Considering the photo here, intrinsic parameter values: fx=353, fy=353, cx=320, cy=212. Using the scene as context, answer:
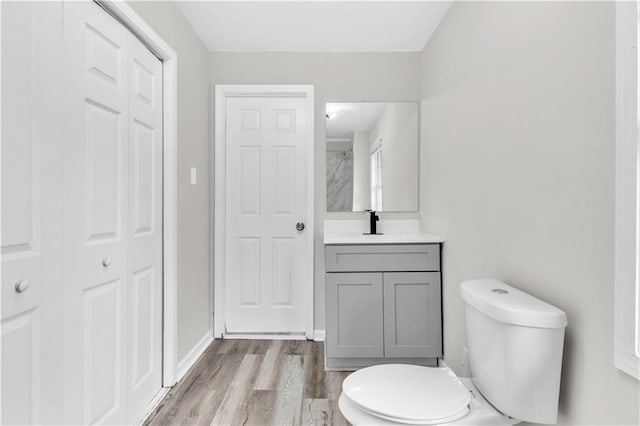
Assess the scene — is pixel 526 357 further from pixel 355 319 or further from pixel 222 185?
pixel 222 185

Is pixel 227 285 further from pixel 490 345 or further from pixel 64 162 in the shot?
pixel 490 345

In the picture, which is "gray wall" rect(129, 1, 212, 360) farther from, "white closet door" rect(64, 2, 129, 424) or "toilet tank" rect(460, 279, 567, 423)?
"toilet tank" rect(460, 279, 567, 423)

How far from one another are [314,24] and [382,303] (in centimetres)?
194

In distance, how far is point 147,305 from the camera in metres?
1.89

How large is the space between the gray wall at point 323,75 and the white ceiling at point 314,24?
6 centimetres

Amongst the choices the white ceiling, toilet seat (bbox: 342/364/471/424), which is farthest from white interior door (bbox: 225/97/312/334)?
toilet seat (bbox: 342/364/471/424)

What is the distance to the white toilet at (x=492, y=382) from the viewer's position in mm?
1073

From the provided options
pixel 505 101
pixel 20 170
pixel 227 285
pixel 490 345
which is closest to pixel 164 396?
pixel 227 285

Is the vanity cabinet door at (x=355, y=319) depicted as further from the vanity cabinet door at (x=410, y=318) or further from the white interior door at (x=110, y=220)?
the white interior door at (x=110, y=220)

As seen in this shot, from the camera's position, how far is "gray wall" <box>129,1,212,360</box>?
2.20m

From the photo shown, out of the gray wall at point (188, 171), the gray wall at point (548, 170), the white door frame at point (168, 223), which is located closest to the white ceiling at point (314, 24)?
the gray wall at point (188, 171)

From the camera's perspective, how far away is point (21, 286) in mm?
1051

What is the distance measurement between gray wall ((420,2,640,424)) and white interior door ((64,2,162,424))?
5.59ft

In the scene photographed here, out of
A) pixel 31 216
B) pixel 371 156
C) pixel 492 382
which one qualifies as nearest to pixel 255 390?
pixel 492 382
